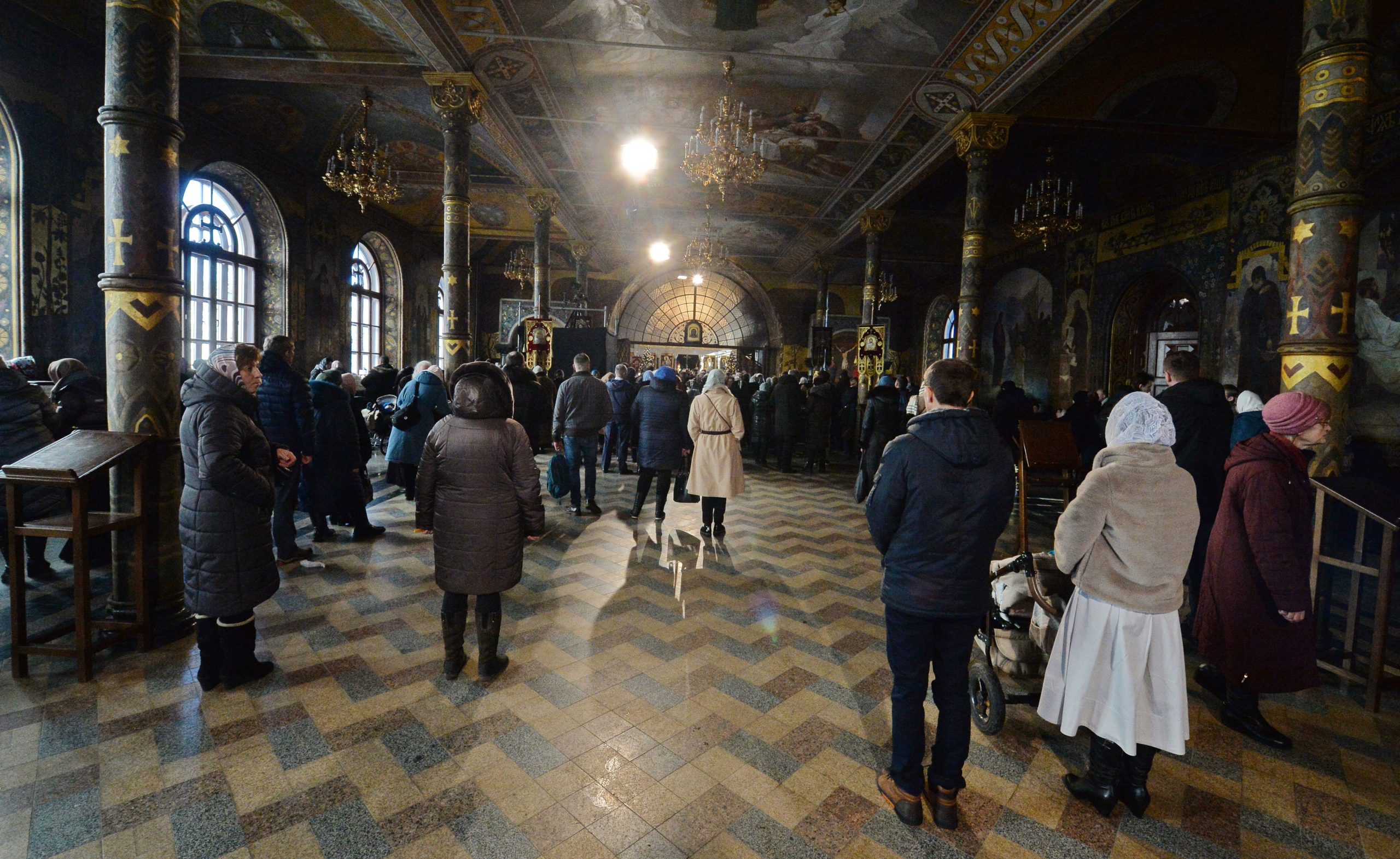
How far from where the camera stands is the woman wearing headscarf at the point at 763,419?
1127 cm

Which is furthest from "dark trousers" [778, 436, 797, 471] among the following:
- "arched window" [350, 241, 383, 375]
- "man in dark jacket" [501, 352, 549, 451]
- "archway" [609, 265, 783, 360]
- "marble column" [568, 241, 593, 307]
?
"archway" [609, 265, 783, 360]

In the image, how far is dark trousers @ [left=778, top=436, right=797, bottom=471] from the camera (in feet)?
33.9

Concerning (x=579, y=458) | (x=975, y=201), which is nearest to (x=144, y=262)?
(x=579, y=458)

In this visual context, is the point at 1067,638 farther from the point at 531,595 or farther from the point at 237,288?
the point at 237,288

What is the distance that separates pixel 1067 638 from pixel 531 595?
11.2 ft

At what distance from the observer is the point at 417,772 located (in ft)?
8.14

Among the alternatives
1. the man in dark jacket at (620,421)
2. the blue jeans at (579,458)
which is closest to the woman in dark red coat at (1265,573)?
the blue jeans at (579,458)

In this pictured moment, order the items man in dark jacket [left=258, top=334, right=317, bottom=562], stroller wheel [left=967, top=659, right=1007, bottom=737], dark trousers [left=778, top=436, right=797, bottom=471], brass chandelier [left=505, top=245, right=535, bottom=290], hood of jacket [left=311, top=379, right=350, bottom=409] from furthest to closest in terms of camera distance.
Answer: brass chandelier [left=505, top=245, right=535, bottom=290], dark trousers [left=778, top=436, right=797, bottom=471], hood of jacket [left=311, top=379, right=350, bottom=409], man in dark jacket [left=258, top=334, right=317, bottom=562], stroller wheel [left=967, top=659, right=1007, bottom=737]

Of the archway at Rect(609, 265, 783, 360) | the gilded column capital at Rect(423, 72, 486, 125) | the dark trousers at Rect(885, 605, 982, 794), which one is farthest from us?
the archway at Rect(609, 265, 783, 360)

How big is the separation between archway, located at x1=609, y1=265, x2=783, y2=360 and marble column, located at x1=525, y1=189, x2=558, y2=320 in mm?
8782

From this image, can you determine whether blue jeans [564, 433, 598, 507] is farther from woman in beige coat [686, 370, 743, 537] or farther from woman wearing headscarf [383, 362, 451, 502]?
woman in beige coat [686, 370, 743, 537]

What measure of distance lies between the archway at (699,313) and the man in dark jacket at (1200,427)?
19.1 metres

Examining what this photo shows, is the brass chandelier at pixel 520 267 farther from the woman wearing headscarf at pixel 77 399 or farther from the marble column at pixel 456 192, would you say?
the woman wearing headscarf at pixel 77 399

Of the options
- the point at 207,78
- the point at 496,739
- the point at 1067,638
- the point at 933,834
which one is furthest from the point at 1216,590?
the point at 207,78
